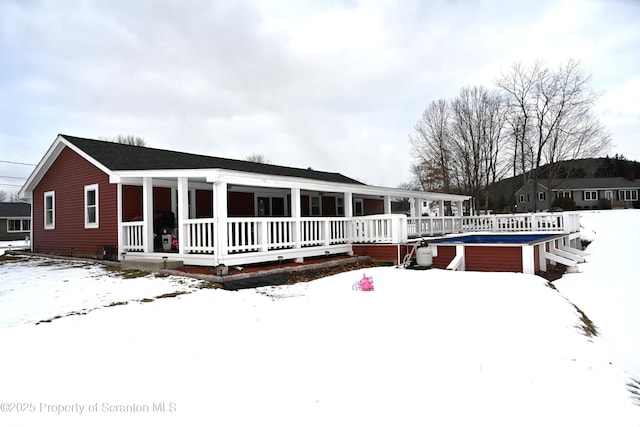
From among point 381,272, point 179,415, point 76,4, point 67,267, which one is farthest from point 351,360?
point 76,4

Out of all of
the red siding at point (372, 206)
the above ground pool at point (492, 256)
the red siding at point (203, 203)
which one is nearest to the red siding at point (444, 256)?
the above ground pool at point (492, 256)

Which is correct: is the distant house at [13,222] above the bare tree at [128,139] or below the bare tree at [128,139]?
below

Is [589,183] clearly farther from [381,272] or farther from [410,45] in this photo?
[381,272]

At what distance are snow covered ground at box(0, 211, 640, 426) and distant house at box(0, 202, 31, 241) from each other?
3510cm

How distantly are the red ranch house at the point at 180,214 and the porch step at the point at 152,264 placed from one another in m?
0.22

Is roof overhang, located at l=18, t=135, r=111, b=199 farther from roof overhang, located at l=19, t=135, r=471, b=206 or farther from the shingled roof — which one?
the shingled roof

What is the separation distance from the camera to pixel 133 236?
36.2 ft

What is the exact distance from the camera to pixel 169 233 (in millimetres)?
11344

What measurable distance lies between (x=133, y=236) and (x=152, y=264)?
216 cm

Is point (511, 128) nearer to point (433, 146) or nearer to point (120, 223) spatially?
point (433, 146)

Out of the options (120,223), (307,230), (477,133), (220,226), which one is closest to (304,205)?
(307,230)

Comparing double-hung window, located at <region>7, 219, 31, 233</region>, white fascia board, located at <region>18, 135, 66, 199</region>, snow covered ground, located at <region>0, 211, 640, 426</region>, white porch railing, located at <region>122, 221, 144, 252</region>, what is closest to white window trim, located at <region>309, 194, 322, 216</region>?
white porch railing, located at <region>122, 221, 144, 252</region>

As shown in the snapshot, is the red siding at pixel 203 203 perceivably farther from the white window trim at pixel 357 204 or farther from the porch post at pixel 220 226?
the white window trim at pixel 357 204

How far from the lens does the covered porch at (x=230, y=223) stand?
8.90m
